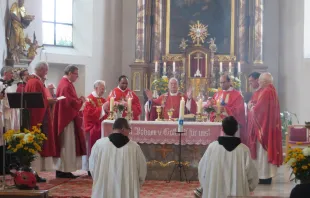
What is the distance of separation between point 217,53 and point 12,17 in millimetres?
6479

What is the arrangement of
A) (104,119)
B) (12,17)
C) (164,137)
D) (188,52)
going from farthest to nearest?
(188,52), (12,17), (104,119), (164,137)

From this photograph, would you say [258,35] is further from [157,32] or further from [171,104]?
[171,104]

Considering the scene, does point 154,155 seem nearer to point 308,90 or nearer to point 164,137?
point 164,137

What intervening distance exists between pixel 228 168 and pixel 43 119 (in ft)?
16.5

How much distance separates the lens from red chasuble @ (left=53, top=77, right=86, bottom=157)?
1130 cm

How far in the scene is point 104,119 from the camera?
11992 millimetres

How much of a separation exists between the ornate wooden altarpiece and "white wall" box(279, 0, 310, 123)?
80cm

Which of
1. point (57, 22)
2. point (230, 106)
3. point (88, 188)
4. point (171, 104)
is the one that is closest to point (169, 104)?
point (171, 104)

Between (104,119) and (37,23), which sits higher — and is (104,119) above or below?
below

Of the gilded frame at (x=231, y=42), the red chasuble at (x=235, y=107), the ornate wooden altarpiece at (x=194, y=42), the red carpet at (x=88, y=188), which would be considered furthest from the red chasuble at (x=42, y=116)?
the gilded frame at (x=231, y=42)

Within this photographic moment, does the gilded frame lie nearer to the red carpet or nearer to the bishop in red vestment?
the bishop in red vestment

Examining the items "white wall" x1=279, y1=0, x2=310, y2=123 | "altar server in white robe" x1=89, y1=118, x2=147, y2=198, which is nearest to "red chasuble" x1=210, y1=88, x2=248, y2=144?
"altar server in white robe" x1=89, y1=118, x2=147, y2=198

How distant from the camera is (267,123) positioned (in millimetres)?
10758

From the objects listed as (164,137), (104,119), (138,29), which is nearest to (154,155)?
(164,137)
